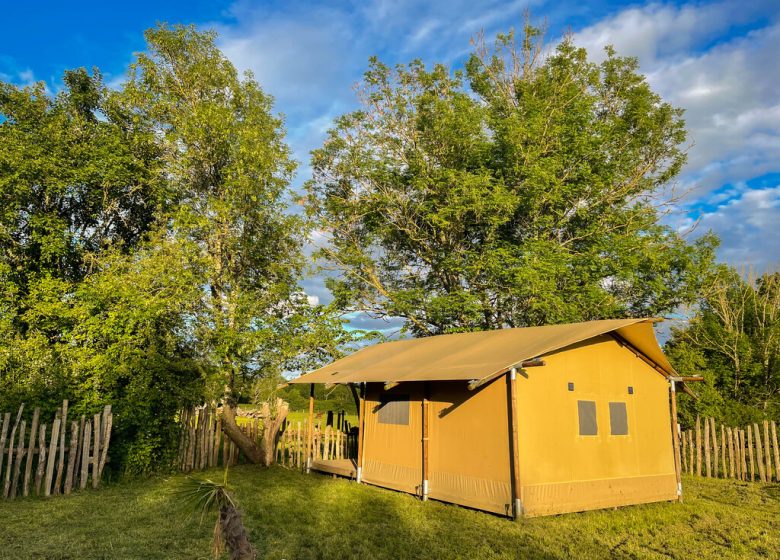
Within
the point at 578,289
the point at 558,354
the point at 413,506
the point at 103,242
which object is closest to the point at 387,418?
the point at 413,506

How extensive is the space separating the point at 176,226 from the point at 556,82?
17580 millimetres

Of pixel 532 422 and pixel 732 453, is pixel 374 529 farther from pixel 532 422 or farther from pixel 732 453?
pixel 732 453

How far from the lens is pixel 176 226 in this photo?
18141 mm

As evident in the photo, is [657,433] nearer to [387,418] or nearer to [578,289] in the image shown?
[387,418]

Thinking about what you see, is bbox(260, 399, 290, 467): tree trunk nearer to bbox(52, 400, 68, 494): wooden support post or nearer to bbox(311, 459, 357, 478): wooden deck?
bbox(311, 459, 357, 478): wooden deck

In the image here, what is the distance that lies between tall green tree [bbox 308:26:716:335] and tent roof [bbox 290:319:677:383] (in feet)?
20.4

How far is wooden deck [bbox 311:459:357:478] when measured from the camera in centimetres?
1284

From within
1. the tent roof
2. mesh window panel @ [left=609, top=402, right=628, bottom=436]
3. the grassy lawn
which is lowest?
the grassy lawn

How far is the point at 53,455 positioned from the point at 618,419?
11.7 m

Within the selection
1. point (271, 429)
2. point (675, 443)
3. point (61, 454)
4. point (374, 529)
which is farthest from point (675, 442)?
point (61, 454)

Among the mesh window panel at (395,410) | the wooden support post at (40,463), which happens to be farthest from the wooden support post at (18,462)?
the mesh window panel at (395,410)

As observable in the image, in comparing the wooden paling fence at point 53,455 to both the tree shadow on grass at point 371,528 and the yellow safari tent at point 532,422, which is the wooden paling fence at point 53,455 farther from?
the yellow safari tent at point 532,422

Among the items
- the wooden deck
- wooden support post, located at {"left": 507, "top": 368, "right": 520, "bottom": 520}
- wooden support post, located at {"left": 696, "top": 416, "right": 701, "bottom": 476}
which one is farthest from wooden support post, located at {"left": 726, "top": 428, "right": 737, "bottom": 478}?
the wooden deck

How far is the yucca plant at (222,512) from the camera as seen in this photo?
309 cm
